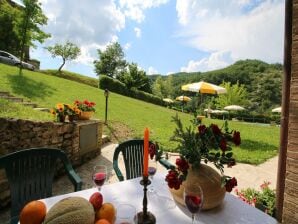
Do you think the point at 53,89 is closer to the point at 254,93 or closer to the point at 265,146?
the point at 265,146

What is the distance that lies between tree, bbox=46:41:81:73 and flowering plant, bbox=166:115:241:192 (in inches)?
1051

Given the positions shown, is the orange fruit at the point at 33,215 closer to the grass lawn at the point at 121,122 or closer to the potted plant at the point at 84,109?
the grass lawn at the point at 121,122

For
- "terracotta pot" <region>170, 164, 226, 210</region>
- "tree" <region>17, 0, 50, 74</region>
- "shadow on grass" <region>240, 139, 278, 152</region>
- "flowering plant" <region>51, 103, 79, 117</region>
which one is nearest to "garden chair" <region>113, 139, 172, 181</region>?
"terracotta pot" <region>170, 164, 226, 210</region>

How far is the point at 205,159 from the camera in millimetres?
1481

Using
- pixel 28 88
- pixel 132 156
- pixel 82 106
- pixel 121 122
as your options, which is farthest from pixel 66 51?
pixel 132 156

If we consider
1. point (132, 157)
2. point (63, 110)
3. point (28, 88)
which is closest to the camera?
point (132, 157)

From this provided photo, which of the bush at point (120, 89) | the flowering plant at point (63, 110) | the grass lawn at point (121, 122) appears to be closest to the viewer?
the flowering plant at point (63, 110)

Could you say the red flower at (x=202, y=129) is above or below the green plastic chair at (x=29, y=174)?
above

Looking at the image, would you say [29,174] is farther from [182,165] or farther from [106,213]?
[182,165]

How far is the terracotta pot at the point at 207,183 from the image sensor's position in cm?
147

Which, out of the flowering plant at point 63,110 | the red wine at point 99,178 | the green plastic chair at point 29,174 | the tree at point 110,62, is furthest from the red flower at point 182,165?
the tree at point 110,62

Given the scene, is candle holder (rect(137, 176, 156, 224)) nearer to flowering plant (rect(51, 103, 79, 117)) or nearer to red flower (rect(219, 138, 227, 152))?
red flower (rect(219, 138, 227, 152))

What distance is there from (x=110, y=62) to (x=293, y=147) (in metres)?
37.4

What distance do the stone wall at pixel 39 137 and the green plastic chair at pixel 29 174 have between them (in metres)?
1.11
